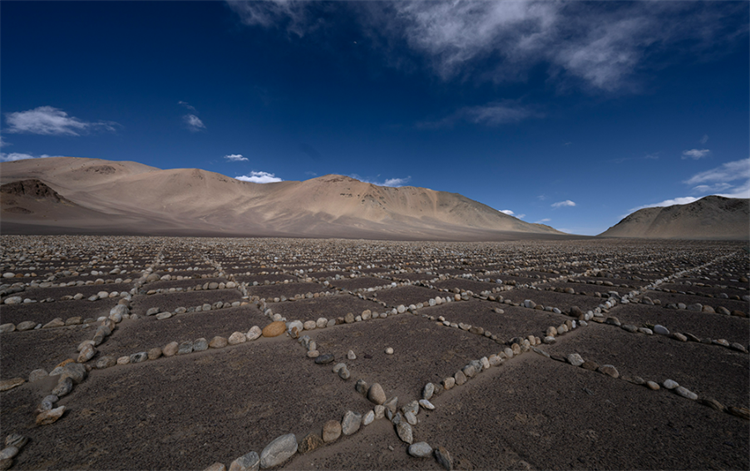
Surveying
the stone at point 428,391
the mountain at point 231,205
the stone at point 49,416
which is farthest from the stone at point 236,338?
the mountain at point 231,205

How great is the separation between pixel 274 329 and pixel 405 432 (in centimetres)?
256

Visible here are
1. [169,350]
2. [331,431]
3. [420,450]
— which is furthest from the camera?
[169,350]

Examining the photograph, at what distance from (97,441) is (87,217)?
77944 millimetres

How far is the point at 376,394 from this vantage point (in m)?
2.52

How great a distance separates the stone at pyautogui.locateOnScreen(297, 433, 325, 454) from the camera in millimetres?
1976

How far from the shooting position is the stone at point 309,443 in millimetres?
1976

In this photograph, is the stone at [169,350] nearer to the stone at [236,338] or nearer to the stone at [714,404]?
the stone at [236,338]

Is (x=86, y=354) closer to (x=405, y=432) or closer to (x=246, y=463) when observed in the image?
(x=246, y=463)

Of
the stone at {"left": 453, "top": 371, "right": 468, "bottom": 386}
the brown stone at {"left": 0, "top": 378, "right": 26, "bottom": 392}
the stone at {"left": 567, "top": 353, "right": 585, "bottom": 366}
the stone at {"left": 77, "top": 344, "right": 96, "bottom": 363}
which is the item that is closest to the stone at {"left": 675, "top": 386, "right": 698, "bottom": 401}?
the stone at {"left": 567, "top": 353, "right": 585, "bottom": 366}

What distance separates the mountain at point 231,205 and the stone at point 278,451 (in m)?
58.5

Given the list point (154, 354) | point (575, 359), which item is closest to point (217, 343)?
point (154, 354)

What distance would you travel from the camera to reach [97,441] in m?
2.01

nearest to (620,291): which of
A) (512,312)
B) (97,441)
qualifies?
(512,312)

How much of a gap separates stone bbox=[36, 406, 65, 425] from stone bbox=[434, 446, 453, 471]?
2889 mm
